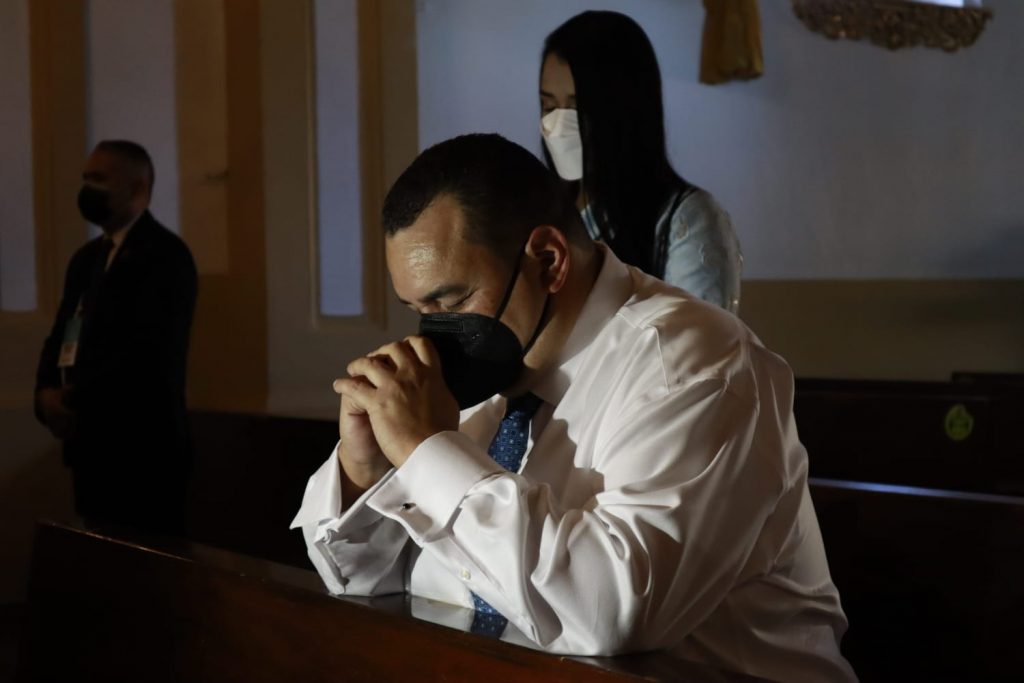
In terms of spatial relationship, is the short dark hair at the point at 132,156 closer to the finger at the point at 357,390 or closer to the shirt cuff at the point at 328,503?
the shirt cuff at the point at 328,503

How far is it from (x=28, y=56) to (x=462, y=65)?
1911mm

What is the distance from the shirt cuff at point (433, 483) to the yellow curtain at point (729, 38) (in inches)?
212

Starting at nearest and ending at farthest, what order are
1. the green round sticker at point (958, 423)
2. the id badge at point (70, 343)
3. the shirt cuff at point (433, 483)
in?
the shirt cuff at point (433, 483), the green round sticker at point (958, 423), the id badge at point (70, 343)

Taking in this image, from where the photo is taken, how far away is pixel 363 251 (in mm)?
5301

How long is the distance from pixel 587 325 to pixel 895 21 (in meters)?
6.51

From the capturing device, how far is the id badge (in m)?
4.09

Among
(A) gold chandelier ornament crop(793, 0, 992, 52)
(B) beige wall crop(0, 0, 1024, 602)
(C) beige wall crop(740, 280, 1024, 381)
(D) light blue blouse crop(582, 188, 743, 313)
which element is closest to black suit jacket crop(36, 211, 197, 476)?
(B) beige wall crop(0, 0, 1024, 602)

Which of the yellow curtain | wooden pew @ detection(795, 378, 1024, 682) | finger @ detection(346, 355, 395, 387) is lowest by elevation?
wooden pew @ detection(795, 378, 1024, 682)

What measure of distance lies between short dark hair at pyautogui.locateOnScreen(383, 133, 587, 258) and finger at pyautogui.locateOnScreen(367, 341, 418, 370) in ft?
0.56

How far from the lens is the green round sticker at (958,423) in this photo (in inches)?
131

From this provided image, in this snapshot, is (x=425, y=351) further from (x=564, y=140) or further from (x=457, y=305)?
(x=564, y=140)

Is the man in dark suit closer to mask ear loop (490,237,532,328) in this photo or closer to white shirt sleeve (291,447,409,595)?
white shirt sleeve (291,447,409,595)

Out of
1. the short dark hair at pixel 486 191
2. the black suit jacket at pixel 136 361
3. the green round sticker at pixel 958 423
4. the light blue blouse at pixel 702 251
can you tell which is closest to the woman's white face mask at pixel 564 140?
the light blue blouse at pixel 702 251

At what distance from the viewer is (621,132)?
2471mm
